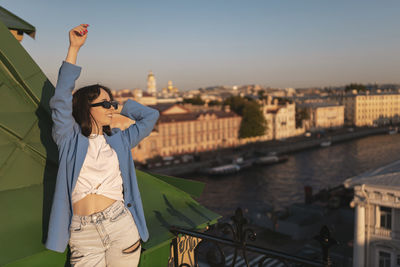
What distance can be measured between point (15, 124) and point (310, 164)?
3427cm

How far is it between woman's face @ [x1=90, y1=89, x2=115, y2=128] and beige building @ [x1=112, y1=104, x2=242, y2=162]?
3004cm

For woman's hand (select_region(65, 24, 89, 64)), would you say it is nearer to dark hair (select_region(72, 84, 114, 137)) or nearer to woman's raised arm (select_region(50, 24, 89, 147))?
woman's raised arm (select_region(50, 24, 89, 147))

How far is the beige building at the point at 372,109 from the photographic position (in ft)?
217

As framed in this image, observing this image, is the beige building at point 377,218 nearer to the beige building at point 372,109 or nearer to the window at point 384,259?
the window at point 384,259

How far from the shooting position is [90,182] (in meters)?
1.51

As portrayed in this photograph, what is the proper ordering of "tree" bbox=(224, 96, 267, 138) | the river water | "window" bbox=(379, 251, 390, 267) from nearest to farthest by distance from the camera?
"window" bbox=(379, 251, 390, 267)
the river water
"tree" bbox=(224, 96, 267, 138)

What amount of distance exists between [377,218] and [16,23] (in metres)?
8.79

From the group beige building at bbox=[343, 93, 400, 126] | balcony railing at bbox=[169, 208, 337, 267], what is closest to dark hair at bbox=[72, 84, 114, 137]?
balcony railing at bbox=[169, 208, 337, 267]

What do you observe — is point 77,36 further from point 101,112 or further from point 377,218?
point 377,218

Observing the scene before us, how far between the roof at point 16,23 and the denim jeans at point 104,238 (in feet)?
4.92

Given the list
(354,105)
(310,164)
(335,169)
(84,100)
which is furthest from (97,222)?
(354,105)

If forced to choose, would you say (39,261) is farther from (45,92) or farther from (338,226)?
(338,226)

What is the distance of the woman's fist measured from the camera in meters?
1.44

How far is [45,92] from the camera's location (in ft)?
5.40
